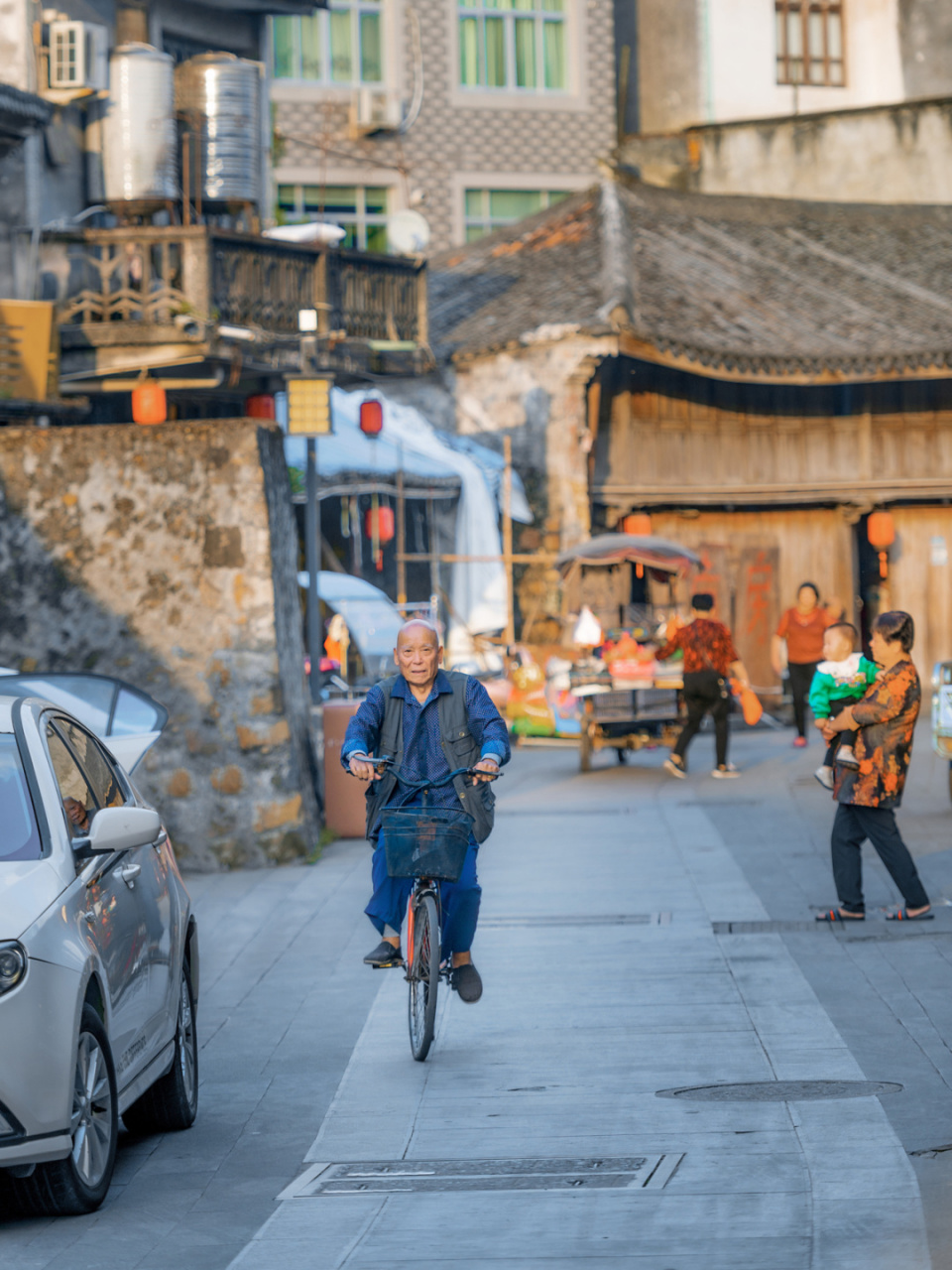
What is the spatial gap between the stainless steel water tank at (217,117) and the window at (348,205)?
14393 mm

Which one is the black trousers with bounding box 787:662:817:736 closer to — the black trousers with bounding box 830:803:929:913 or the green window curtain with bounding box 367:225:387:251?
the black trousers with bounding box 830:803:929:913

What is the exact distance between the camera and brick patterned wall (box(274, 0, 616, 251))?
114 feet

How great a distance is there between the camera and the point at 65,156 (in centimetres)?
1955

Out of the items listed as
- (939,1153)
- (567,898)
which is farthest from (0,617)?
(939,1153)

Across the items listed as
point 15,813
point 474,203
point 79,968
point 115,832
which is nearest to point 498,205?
point 474,203

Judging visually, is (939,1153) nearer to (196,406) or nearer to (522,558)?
(196,406)

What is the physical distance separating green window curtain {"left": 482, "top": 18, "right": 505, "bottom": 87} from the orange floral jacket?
A: 1083 inches

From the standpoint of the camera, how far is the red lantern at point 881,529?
92.1 feet

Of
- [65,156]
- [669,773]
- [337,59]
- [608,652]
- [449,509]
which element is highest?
[337,59]

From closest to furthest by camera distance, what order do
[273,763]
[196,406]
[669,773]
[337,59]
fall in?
1. [273,763]
2. [669,773]
3. [196,406]
4. [337,59]

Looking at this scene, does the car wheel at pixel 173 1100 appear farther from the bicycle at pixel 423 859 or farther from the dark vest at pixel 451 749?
the dark vest at pixel 451 749

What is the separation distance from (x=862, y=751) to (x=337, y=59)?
2761 cm

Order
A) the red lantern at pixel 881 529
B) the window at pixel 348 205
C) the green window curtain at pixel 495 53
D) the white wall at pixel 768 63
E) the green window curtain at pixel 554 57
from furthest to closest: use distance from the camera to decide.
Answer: the white wall at pixel 768 63, the green window curtain at pixel 554 57, the green window curtain at pixel 495 53, the window at pixel 348 205, the red lantern at pixel 881 529

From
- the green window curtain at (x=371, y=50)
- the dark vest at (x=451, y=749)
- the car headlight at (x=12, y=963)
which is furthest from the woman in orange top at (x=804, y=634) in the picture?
the green window curtain at (x=371, y=50)
